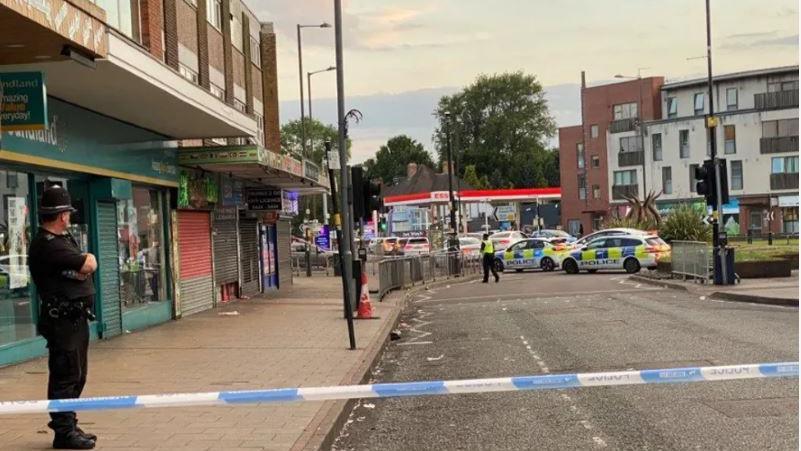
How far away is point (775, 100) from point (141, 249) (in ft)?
175

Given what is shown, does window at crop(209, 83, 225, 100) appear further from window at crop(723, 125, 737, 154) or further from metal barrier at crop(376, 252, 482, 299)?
window at crop(723, 125, 737, 154)

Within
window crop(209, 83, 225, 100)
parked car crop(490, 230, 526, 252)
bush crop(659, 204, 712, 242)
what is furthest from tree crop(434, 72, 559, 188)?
window crop(209, 83, 225, 100)

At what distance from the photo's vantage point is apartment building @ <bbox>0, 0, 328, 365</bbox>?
8.59m

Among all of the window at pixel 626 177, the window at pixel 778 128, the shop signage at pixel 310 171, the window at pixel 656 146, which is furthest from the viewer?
the window at pixel 626 177

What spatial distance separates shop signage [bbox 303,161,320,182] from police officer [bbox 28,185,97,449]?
17545 millimetres

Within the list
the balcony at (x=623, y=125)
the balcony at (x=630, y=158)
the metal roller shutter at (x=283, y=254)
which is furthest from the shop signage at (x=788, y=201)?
the metal roller shutter at (x=283, y=254)

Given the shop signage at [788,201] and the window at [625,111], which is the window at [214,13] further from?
the window at [625,111]

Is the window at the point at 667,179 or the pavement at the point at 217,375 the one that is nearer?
the pavement at the point at 217,375

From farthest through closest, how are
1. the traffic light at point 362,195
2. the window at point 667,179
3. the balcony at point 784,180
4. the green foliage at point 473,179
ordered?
1. the green foliage at point 473,179
2. the window at point 667,179
3. the balcony at point 784,180
4. the traffic light at point 362,195

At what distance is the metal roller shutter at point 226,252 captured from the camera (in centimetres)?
2038

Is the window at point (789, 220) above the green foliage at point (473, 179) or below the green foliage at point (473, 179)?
below

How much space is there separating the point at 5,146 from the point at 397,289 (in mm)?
15687

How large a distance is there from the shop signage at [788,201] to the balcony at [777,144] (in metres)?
3.24

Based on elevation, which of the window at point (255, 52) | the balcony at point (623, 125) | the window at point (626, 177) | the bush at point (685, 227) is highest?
the balcony at point (623, 125)
